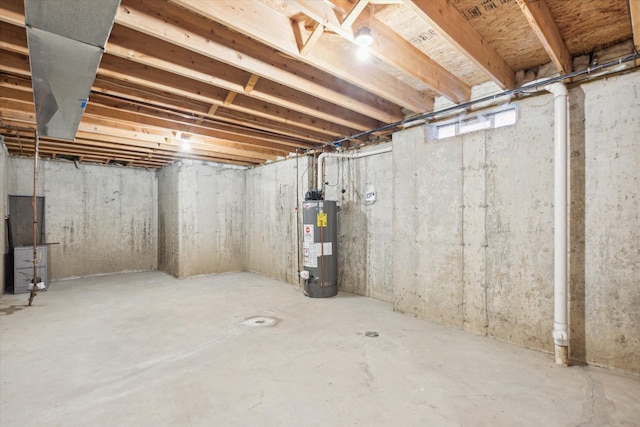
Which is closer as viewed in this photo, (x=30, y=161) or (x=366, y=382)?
(x=366, y=382)

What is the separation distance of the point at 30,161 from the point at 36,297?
2680mm

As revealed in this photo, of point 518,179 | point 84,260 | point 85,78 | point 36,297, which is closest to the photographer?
point 85,78

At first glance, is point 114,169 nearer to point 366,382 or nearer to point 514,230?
point 366,382

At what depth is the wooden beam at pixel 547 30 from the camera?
1.68m

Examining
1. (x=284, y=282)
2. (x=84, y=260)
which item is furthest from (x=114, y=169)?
(x=284, y=282)

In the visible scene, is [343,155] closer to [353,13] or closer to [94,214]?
[353,13]

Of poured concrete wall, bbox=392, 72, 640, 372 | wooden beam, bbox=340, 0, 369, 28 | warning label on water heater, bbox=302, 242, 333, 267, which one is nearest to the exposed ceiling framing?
wooden beam, bbox=340, 0, 369, 28

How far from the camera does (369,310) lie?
3727 mm

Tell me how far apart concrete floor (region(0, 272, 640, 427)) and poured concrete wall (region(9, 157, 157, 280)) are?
246 centimetres

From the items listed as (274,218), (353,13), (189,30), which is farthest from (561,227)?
(274,218)

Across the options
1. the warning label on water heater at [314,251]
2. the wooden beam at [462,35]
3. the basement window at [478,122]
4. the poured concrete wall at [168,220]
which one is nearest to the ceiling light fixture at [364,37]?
the wooden beam at [462,35]

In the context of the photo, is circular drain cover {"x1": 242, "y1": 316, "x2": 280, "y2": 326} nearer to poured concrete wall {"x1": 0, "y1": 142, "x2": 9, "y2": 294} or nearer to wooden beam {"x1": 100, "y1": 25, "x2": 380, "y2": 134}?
wooden beam {"x1": 100, "y1": 25, "x2": 380, "y2": 134}

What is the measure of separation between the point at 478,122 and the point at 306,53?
1952 millimetres

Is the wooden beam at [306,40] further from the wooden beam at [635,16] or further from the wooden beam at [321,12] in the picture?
the wooden beam at [635,16]
